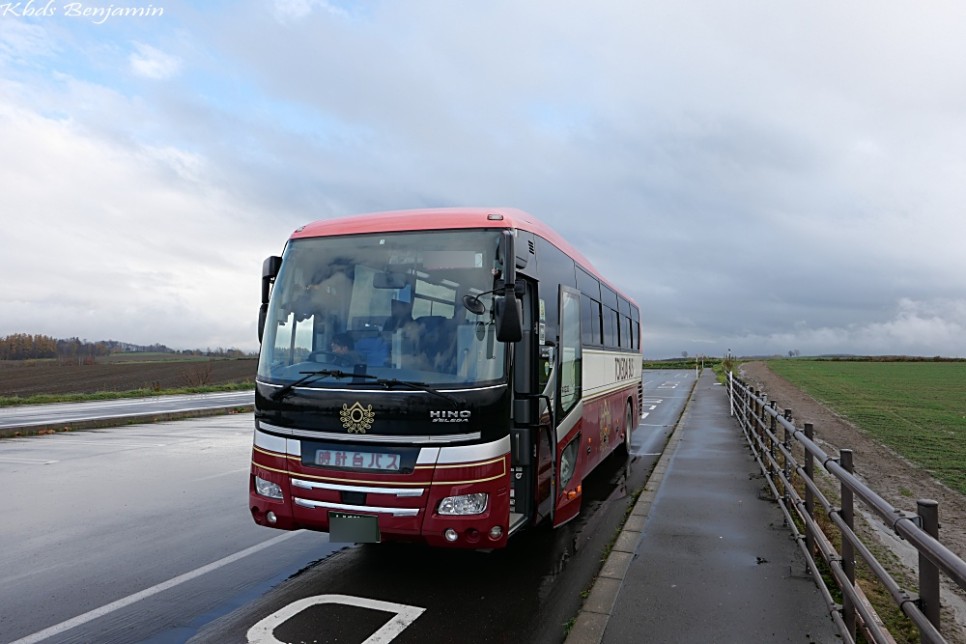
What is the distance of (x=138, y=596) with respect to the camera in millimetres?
5238

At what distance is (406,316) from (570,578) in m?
2.76

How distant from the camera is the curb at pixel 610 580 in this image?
14.6 feet

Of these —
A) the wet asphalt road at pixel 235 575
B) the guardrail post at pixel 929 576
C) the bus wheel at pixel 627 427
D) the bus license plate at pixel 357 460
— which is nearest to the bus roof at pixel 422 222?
the bus license plate at pixel 357 460

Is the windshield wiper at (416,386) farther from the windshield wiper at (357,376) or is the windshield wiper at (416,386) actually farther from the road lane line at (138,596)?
the road lane line at (138,596)

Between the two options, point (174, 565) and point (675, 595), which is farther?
point (174, 565)

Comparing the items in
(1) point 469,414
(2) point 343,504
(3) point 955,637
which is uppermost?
(1) point 469,414

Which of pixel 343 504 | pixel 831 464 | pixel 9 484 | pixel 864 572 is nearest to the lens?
pixel 831 464

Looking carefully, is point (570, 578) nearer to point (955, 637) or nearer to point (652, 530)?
point (652, 530)

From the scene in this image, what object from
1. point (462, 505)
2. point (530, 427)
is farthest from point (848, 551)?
point (462, 505)

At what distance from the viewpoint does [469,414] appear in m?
5.00

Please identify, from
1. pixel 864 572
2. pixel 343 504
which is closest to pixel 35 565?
pixel 343 504

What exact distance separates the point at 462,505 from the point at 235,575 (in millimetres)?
2345

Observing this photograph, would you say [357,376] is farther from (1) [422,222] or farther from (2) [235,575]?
(2) [235,575]

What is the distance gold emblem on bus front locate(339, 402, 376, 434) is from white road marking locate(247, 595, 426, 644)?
4.35ft
